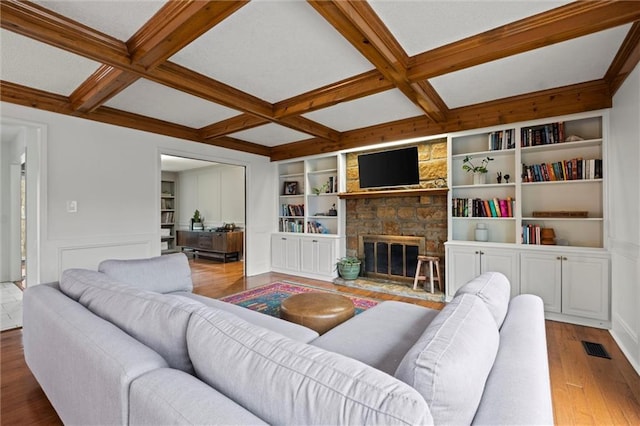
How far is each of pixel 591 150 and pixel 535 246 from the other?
118cm

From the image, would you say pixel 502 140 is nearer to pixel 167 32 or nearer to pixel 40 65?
pixel 167 32

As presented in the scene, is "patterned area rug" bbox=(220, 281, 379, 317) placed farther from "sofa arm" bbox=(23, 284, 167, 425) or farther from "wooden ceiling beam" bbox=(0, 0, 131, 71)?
"wooden ceiling beam" bbox=(0, 0, 131, 71)

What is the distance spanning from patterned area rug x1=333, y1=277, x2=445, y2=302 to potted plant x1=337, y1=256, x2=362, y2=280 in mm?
80

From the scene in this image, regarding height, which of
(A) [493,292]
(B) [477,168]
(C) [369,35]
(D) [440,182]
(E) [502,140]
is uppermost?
(C) [369,35]

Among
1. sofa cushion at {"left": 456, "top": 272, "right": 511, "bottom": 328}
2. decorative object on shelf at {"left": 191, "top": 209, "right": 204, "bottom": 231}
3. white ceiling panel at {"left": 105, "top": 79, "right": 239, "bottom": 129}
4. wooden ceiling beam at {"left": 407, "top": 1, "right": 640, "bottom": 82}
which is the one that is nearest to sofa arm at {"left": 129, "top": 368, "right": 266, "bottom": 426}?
sofa cushion at {"left": 456, "top": 272, "right": 511, "bottom": 328}

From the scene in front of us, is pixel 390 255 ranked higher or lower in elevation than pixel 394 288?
higher

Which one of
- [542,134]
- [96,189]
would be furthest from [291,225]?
[542,134]

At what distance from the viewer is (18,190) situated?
4.94 metres

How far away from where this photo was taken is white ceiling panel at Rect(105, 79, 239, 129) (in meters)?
3.09

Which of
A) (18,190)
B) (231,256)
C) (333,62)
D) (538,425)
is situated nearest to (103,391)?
(538,425)

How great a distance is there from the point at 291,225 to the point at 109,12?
4220mm

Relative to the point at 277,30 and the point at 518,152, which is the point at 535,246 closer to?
the point at 518,152

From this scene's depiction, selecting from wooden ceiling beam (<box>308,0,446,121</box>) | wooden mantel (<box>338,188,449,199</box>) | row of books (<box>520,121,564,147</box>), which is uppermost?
wooden ceiling beam (<box>308,0,446,121</box>)

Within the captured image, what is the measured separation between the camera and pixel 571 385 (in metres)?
2.03
